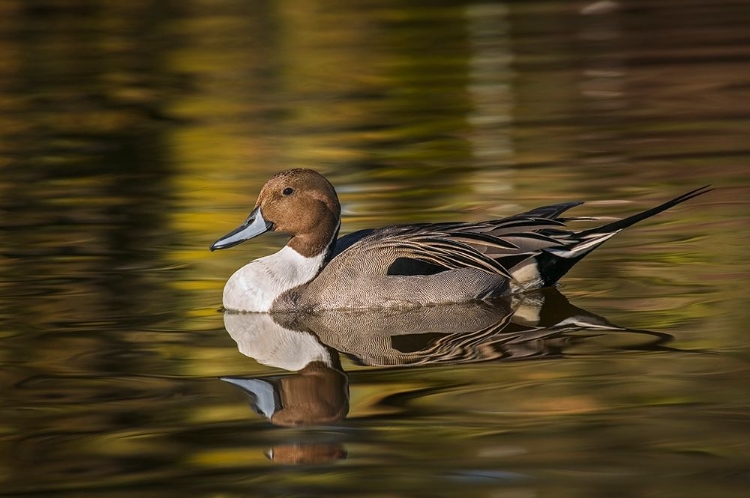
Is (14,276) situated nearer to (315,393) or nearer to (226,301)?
(226,301)

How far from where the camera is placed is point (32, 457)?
236 inches

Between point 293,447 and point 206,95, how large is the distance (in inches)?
507

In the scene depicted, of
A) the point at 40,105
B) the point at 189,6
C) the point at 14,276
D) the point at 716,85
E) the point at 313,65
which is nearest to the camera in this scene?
the point at 14,276

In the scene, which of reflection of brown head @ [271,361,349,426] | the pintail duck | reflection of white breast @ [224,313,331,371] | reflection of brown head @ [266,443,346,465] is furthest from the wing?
reflection of brown head @ [266,443,346,465]

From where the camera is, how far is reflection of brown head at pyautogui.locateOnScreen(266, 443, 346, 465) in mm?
5730

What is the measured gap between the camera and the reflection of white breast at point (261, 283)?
8398 millimetres

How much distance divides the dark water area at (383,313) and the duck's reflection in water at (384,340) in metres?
0.02

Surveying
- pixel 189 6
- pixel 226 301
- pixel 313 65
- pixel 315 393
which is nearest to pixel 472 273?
pixel 226 301

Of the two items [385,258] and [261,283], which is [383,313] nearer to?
[385,258]

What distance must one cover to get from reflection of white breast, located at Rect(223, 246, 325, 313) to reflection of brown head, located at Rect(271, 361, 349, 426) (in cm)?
118

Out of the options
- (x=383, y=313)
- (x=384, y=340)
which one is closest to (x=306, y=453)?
(x=384, y=340)

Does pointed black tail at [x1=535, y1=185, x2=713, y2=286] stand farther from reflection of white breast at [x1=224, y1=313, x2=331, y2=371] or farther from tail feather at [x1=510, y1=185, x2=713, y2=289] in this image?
reflection of white breast at [x1=224, y1=313, x2=331, y2=371]

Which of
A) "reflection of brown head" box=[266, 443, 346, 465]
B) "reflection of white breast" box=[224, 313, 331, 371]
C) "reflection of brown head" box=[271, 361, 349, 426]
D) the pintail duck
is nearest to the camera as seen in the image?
"reflection of brown head" box=[266, 443, 346, 465]

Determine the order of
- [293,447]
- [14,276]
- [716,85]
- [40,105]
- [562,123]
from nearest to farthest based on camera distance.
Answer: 1. [293,447]
2. [14,276]
3. [562,123]
4. [716,85]
5. [40,105]
